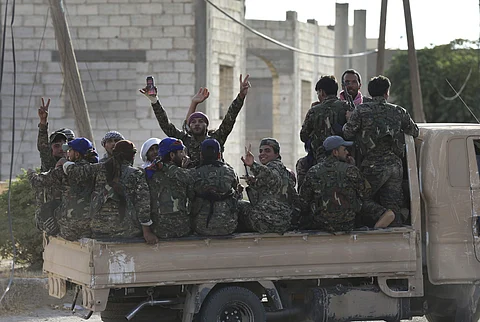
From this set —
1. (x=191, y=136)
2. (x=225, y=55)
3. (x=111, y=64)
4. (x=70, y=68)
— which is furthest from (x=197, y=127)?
(x=225, y=55)

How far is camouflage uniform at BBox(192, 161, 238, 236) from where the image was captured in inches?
333

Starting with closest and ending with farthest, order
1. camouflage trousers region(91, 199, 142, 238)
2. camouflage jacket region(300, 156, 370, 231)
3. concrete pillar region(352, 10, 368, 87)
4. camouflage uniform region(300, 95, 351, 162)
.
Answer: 1. camouflage trousers region(91, 199, 142, 238)
2. camouflage jacket region(300, 156, 370, 231)
3. camouflage uniform region(300, 95, 351, 162)
4. concrete pillar region(352, 10, 368, 87)

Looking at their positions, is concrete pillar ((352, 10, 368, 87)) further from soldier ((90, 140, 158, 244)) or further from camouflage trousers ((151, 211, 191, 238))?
camouflage trousers ((151, 211, 191, 238))

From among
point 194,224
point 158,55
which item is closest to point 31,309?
point 194,224

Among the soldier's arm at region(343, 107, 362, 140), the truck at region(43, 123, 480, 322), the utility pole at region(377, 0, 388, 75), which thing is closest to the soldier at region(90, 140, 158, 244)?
the truck at region(43, 123, 480, 322)

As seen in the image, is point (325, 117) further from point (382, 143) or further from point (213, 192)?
point (213, 192)

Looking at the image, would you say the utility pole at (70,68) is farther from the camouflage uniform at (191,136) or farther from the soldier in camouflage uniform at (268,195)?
the soldier in camouflage uniform at (268,195)

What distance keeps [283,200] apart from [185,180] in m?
0.84

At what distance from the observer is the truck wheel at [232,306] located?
27.8 ft

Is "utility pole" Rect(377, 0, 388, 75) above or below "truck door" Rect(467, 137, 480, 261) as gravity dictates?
above

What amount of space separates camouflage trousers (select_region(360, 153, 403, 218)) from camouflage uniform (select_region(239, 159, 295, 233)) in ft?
2.32

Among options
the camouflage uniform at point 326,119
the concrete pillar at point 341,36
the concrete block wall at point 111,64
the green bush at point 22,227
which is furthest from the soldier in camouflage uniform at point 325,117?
the concrete pillar at point 341,36

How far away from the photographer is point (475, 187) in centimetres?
911

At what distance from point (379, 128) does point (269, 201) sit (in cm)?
117
